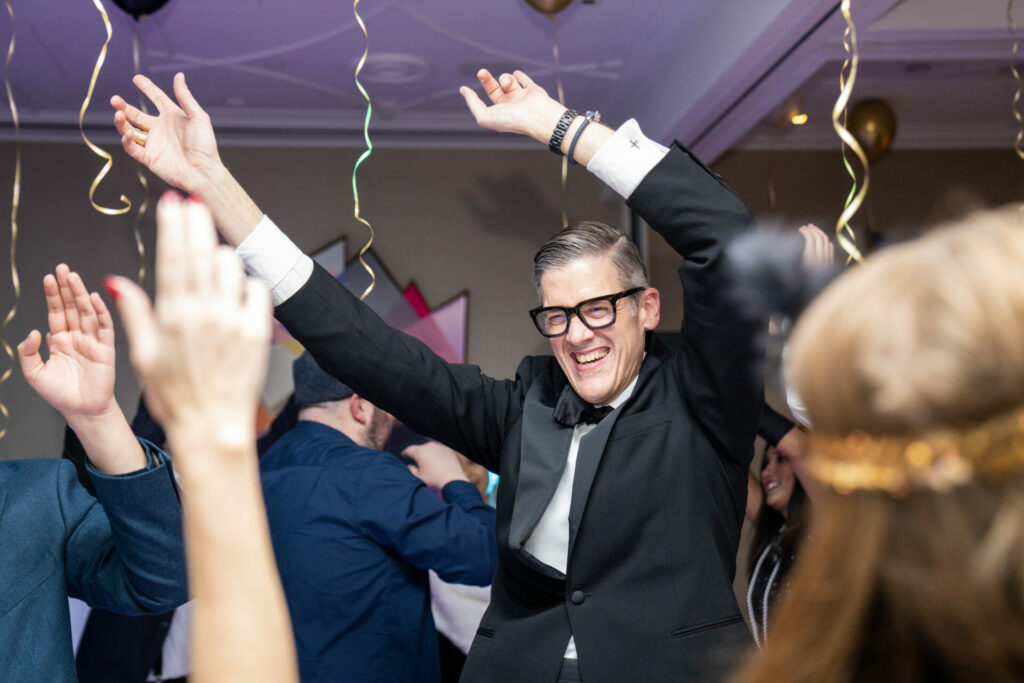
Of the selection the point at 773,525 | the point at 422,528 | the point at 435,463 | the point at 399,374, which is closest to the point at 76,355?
the point at 399,374

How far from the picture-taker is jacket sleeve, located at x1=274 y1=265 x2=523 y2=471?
4.66 ft

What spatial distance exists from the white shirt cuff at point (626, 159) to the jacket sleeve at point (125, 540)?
2.59ft

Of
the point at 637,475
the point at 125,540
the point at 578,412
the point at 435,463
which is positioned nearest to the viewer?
the point at 125,540

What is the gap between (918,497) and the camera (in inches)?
22.6

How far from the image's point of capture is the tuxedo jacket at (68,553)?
1290mm

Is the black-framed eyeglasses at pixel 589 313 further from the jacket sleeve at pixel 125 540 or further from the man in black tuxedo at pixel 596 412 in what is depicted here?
the jacket sleeve at pixel 125 540

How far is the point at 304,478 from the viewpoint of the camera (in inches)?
95.1

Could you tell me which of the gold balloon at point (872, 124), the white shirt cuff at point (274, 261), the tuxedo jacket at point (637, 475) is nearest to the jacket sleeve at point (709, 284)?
the tuxedo jacket at point (637, 475)

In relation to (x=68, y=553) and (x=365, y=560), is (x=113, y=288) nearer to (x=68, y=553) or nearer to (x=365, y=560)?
(x=68, y=553)

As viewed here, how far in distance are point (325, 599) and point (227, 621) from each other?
5.87 feet

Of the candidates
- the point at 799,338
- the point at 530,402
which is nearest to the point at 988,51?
the point at 530,402

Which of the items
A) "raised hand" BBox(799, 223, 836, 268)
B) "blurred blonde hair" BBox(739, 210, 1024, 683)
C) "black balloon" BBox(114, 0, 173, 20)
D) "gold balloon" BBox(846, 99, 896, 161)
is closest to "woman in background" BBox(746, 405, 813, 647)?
"raised hand" BBox(799, 223, 836, 268)

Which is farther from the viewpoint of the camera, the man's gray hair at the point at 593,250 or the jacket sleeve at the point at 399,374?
the man's gray hair at the point at 593,250

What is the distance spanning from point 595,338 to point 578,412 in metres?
0.13
